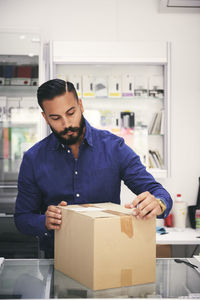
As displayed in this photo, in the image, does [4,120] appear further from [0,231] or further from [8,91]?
[0,231]

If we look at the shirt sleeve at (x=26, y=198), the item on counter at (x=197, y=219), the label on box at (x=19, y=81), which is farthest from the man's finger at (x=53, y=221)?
the item on counter at (x=197, y=219)

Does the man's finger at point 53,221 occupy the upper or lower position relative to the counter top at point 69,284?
upper

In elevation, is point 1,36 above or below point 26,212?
above

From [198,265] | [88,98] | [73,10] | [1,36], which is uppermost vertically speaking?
[73,10]

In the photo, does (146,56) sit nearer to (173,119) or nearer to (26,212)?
(173,119)

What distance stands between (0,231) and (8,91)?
125cm

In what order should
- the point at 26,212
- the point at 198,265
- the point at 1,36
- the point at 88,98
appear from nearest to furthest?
the point at 198,265 < the point at 26,212 < the point at 1,36 < the point at 88,98

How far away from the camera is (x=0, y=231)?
3223 mm

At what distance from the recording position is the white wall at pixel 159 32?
11.7ft

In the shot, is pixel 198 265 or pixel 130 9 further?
pixel 130 9

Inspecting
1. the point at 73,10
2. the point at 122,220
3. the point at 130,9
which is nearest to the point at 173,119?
the point at 130,9

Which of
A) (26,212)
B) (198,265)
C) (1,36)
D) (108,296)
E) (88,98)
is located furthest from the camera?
(88,98)

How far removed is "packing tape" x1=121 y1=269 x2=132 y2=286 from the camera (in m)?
1.18

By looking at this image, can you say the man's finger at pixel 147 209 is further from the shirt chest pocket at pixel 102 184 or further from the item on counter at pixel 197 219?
the item on counter at pixel 197 219
